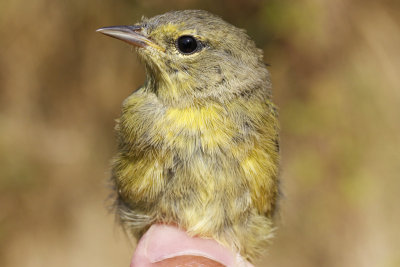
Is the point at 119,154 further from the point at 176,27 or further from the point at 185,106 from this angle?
the point at 176,27

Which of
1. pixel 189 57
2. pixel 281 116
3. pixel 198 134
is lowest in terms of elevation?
pixel 281 116

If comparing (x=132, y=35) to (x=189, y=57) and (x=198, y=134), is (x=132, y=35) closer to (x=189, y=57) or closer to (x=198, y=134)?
(x=189, y=57)

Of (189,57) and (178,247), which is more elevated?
(189,57)

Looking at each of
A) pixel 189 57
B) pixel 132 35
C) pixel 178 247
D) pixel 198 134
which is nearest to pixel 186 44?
pixel 189 57

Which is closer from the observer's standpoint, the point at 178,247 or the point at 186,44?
the point at 186,44

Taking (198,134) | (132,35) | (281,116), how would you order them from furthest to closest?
1. (281,116)
2. (132,35)
3. (198,134)

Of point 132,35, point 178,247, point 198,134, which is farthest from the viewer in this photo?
point 178,247
